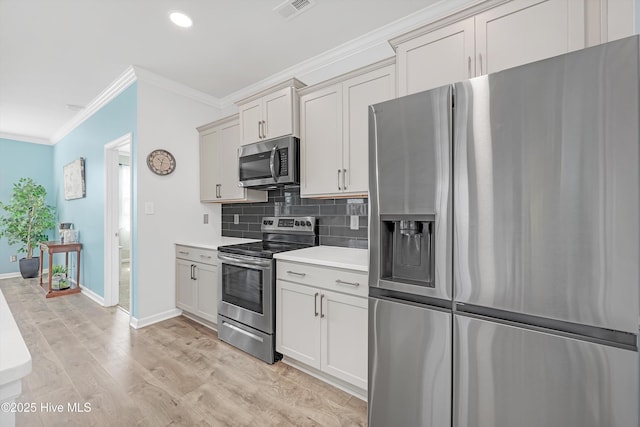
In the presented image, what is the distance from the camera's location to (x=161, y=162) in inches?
128

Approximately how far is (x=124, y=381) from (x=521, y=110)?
9.53 feet

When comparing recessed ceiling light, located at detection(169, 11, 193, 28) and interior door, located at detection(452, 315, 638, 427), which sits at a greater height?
recessed ceiling light, located at detection(169, 11, 193, 28)

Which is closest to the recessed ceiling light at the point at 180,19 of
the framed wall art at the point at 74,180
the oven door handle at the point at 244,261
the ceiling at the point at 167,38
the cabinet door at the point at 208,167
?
the ceiling at the point at 167,38

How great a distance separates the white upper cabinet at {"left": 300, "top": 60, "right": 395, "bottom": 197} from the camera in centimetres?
216

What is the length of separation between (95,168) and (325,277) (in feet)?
12.9

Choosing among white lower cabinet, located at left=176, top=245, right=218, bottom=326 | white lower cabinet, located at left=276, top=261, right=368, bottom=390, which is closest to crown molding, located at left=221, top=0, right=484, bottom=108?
white lower cabinet, located at left=276, top=261, right=368, bottom=390

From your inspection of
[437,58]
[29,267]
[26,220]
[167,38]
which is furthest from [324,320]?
[26,220]

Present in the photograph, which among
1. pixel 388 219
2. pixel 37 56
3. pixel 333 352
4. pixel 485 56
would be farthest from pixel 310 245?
pixel 37 56

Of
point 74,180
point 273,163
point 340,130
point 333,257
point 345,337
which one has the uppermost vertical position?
point 340,130

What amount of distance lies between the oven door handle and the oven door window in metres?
0.03

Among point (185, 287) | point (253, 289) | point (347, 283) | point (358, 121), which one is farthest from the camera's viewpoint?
point (185, 287)

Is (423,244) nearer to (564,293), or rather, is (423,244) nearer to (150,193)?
(564,293)

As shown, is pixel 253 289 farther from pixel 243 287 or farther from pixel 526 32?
pixel 526 32

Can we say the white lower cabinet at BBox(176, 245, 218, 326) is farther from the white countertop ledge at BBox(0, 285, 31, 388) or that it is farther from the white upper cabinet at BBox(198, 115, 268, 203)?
the white countertop ledge at BBox(0, 285, 31, 388)
